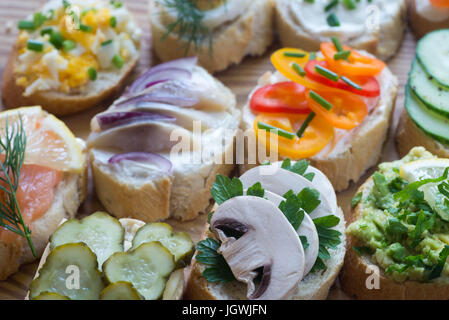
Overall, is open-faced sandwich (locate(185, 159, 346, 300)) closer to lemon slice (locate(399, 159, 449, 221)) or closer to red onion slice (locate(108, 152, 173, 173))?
lemon slice (locate(399, 159, 449, 221))

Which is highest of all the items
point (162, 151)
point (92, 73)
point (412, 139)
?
point (92, 73)

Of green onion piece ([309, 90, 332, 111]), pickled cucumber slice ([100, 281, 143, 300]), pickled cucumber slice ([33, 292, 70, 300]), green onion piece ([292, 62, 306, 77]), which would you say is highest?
green onion piece ([292, 62, 306, 77])

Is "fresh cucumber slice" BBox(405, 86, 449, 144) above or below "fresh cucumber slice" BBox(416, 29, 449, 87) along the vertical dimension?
below

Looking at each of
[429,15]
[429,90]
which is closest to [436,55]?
[429,90]

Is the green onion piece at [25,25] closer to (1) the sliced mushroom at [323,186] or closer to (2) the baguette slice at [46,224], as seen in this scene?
(2) the baguette slice at [46,224]

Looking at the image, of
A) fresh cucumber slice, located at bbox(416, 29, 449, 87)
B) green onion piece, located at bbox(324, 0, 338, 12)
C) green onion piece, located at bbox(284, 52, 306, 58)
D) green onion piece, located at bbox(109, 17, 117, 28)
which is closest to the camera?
fresh cucumber slice, located at bbox(416, 29, 449, 87)

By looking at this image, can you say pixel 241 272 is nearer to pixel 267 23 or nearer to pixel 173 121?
pixel 173 121

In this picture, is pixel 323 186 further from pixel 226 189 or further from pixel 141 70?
pixel 141 70

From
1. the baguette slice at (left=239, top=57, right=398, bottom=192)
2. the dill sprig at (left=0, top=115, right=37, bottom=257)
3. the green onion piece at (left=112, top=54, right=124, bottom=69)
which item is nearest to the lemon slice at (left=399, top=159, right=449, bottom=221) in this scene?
the baguette slice at (left=239, top=57, right=398, bottom=192)
